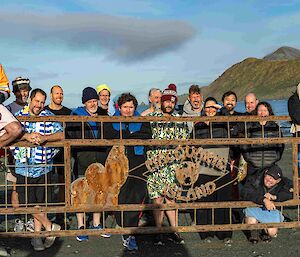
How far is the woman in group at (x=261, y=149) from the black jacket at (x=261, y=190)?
0.46 ft

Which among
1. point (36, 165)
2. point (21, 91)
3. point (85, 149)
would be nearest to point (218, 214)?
point (85, 149)

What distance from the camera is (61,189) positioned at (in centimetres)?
644

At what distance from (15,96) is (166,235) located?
2951 millimetres

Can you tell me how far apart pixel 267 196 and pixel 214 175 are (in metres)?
0.67

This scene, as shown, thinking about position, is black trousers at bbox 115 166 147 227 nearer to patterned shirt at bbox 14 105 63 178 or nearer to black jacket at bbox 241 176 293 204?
patterned shirt at bbox 14 105 63 178

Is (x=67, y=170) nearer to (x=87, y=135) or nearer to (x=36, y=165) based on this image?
(x=36, y=165)

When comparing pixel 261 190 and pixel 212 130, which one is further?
pixel 212 130

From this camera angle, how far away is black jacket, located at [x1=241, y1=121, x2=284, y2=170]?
19.8 ft

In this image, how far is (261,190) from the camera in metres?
5.87

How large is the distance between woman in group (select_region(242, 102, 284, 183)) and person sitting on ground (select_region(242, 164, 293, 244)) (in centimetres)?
10

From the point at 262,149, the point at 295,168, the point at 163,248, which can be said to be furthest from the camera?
the point at 262,149

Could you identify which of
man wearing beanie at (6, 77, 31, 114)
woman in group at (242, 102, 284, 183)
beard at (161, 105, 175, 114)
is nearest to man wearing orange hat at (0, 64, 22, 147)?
man wearing beanie at (6, 77, 31, 114)

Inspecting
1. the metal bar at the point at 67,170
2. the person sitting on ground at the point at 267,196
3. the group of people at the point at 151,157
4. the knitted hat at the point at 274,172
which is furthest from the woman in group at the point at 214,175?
the metal bar at the point at 67,170

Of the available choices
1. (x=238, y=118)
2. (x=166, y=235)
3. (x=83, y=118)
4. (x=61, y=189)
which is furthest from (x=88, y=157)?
(x=238, y=118)
